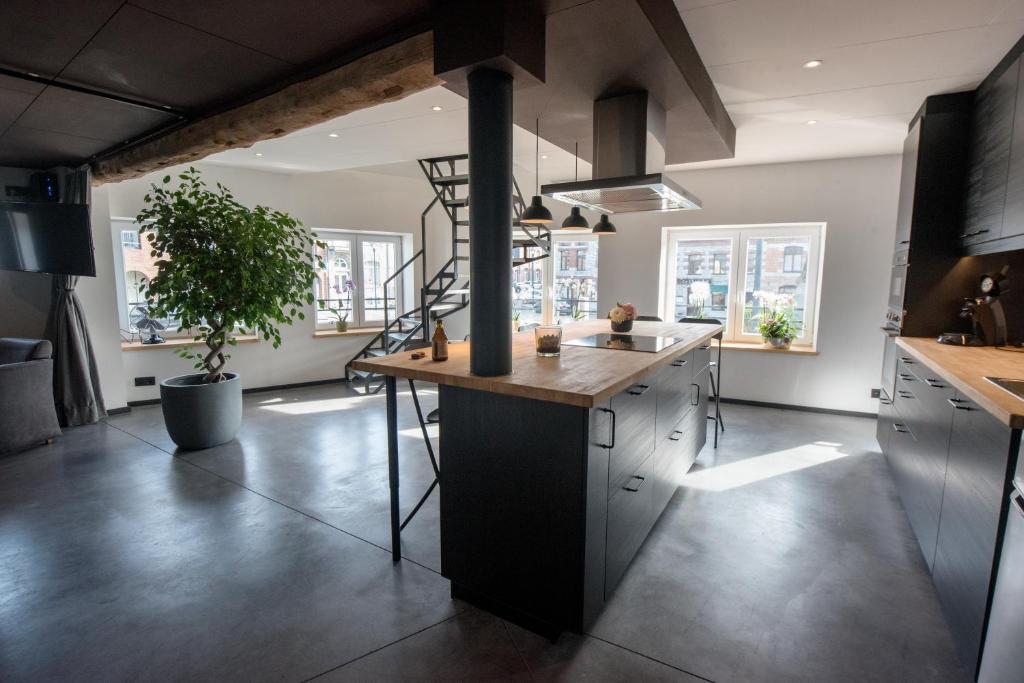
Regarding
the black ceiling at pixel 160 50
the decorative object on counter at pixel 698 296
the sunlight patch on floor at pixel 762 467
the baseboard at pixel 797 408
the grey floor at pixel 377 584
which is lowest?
the grey floor at pixel 377 584

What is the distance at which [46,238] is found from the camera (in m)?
4.41

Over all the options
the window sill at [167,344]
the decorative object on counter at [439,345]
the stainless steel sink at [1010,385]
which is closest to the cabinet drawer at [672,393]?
the decorative object on counter at [439,345]

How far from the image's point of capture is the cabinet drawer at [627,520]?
6.79 ft

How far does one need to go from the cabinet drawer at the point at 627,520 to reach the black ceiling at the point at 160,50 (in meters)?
2.28

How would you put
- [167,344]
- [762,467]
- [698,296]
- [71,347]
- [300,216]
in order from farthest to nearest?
[300,216] < [698,296] < [167,344] < [71,347] < [762,467]

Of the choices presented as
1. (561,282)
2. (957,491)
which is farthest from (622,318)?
(561,282)

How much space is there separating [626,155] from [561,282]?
387 cm

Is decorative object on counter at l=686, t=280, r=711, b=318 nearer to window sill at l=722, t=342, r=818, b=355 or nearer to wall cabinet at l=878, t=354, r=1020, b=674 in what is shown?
window sill at l=722, t=342, r=818, b=355

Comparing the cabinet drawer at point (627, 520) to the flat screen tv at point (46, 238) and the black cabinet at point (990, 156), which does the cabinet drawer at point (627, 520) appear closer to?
the black cabinet at point (990, 156)

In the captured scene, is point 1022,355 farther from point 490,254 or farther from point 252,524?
point 252,524

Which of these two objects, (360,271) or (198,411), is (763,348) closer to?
(360,271)

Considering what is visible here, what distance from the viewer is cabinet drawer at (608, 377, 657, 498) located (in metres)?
2.00

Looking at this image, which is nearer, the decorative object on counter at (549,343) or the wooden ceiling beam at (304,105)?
the wooden ceiling beam at (304,105)

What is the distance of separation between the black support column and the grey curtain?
15.3 ft
